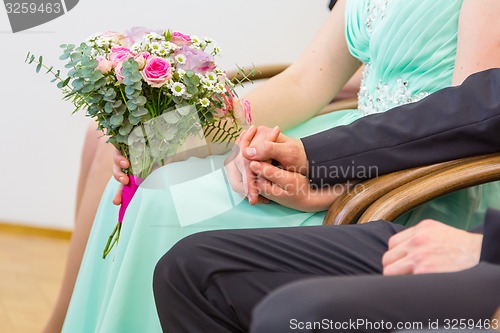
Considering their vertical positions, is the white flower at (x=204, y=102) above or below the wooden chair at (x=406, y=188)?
above

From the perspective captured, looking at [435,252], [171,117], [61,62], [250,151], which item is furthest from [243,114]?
[61,62]

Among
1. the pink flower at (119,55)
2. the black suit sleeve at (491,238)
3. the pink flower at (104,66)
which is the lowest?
the black suit sleeve at (491,238)

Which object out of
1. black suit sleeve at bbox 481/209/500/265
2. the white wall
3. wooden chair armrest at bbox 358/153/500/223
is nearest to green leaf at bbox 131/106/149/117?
wooden chair armrest at bbox 358/153/500/223

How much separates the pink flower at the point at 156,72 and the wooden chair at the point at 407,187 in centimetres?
45

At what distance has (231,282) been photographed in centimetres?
140

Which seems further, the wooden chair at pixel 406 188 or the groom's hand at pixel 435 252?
the wooden chair at pixel 406 188

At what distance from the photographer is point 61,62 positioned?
12.1 feet

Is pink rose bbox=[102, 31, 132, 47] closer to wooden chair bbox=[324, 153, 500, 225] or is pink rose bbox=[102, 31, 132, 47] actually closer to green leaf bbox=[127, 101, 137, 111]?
green leaf bbox=[127, 101, 137, 111]

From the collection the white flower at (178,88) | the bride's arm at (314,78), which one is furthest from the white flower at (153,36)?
the bride's arm at (314,78)

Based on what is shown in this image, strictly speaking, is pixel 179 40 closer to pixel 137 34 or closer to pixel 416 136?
pixel 137 34

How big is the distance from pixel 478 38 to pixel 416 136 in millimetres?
→ 251

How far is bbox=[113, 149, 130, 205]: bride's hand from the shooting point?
1.77 m

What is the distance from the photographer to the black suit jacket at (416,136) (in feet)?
5.28

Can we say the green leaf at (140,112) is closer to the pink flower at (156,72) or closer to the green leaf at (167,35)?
the pink flower at (156,72)
